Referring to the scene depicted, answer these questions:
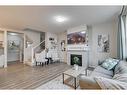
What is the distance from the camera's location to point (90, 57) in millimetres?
5750

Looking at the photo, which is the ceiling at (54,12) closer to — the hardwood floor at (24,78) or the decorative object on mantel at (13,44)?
the hardwood floor at (24,78)

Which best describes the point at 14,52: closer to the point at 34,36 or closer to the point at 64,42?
the point at 34,36

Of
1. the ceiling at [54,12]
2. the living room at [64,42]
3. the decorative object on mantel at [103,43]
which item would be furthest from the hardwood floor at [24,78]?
the decorative object on mantel at [103,43]

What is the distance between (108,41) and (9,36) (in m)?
7.05

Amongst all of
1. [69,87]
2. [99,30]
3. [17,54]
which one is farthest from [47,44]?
[69,87]

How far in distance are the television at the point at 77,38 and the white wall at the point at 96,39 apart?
48 cm

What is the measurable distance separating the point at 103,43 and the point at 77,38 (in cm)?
151

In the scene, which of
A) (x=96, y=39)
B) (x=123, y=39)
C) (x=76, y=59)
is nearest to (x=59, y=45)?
(x=76, y=59)

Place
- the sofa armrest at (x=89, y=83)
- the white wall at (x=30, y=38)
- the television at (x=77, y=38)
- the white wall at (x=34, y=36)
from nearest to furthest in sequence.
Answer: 1. the sofa armrest at (x=89, y=83)
2. the television at (x=77, y=38)
3. the white wall at (x=30, y=38)
4. the white wall at (x=34, y=36)

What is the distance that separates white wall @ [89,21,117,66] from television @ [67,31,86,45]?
1.56 feet

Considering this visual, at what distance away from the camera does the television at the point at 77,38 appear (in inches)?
219

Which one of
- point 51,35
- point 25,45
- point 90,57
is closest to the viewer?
point 90,57

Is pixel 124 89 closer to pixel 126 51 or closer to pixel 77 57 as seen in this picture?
pixel 126 51

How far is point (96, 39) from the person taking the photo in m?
5.46
